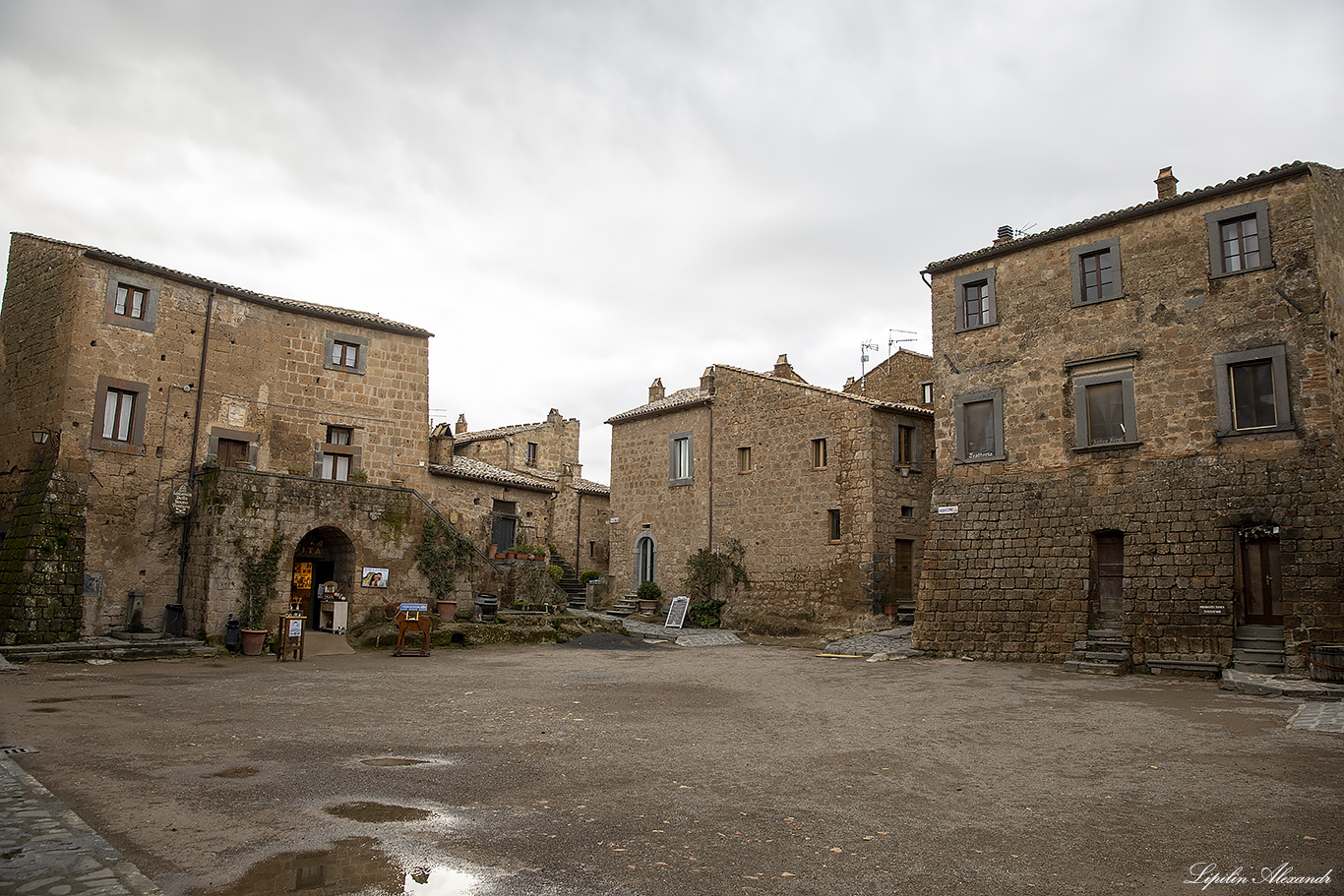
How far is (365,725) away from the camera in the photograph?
31.5 ft

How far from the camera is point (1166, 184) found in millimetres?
18062

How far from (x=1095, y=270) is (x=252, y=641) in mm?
20583

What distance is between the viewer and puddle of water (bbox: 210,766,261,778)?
700cm

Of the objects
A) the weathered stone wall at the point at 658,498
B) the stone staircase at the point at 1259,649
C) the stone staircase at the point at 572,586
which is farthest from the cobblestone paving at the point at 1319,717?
the stone staircase at the point at 572,586

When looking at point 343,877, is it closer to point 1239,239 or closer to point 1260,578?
point 1260,578

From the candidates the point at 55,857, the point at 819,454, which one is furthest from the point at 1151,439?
the point at 55,857

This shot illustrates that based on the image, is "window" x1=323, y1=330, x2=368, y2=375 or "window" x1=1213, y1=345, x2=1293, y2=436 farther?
"window" x1=323, y1=330, x2=368, y2=375

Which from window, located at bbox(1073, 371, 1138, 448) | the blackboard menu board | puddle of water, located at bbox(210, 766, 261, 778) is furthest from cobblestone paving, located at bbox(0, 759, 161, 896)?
the blackboard menu board

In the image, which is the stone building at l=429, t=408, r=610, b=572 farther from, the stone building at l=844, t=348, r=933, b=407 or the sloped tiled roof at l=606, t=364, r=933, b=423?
the stone building at l=844, t=348, r=933, b=407

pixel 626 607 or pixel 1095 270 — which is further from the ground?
pixel 1095 270

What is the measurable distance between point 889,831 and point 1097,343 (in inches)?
610

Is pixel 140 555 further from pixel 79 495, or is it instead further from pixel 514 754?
pixel 514 754

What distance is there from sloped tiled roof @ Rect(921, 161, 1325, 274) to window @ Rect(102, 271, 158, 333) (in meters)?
20.0

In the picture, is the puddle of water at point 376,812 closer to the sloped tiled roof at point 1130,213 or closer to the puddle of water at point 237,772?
the puddle of water at point 237,772
